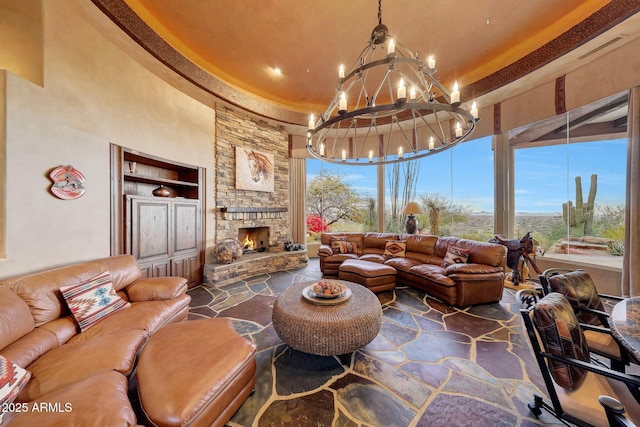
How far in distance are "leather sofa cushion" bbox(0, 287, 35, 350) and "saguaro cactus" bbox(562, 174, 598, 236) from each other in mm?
6867

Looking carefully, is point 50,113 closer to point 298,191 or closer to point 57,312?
point 57,312

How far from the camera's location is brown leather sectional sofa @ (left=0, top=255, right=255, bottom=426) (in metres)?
1.03

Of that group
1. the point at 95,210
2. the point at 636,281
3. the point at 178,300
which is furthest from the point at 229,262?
the point at 636,281

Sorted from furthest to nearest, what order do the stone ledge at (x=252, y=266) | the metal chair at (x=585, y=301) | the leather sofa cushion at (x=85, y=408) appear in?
the stone ledge at (x=252, y=266), the metal chair at (x=585, y=301), the leather sofa cushion at (x=85, y=408)

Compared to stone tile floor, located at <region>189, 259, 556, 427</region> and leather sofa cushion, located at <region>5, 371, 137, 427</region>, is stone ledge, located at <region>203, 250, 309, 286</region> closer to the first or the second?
stone tile floor, located at <region>189, 259, 556, 427</region>

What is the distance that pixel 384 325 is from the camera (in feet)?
8.67

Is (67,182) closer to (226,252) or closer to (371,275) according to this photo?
(226,252)

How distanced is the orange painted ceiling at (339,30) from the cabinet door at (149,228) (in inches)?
95.2

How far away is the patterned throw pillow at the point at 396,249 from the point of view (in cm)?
443

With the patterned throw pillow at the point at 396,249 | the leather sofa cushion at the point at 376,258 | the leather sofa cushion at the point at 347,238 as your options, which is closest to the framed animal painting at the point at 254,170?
the leather sofa cushion at the point at 347,238

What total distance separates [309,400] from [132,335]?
1500mm

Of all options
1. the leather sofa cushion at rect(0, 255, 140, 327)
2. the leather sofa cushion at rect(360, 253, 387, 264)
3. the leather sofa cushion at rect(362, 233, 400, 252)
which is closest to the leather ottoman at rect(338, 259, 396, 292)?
the leather sofa cushion at rect(360, 253, 387, 264)

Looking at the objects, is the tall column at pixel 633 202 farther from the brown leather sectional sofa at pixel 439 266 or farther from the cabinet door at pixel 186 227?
the cabinet door at pixel 186 227

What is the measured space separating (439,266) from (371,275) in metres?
1.35
